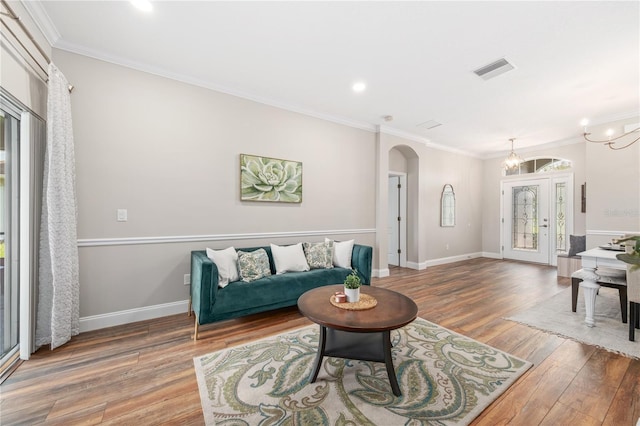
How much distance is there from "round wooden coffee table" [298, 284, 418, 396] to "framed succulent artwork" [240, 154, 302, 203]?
1.85m

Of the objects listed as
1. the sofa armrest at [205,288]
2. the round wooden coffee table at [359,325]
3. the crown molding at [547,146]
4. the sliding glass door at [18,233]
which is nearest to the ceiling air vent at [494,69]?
the round wooden coffee table at [359,325]

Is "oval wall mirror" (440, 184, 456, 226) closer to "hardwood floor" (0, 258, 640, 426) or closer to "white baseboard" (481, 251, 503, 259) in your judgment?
"white baseboard" (481, 251, 503, 259)

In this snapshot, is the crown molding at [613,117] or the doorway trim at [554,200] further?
the doorway trim at [554,200]

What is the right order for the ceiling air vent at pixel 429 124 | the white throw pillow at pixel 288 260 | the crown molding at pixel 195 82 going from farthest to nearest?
the ceiling air vent at pixel 429 124, the white throw pillow at pixel 288 260, the crown molding at pixel 195 82

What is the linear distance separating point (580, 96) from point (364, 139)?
10.2 feet

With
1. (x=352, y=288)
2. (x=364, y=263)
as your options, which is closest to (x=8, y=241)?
(x=352, y=288)

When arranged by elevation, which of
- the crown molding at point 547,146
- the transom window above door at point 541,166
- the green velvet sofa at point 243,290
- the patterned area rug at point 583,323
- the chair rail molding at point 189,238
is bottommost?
the patterned area rug at point 583,323

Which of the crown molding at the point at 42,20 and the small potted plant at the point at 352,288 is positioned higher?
the crown molding at the point at 42,20

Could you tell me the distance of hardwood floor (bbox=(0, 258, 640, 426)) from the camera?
5.22ft

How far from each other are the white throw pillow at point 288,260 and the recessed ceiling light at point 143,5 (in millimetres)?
2619

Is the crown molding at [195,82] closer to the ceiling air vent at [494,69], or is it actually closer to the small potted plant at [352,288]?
the ceiling air vent at [494,69]

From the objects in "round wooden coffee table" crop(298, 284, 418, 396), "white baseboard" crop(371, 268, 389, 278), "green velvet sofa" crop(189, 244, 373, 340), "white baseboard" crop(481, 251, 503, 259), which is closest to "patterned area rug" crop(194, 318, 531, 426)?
"round wooden coffee table" crop(298, 284, 418, 396)

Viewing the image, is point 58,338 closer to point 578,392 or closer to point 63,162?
point 63,162

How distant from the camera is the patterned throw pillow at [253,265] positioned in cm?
297
